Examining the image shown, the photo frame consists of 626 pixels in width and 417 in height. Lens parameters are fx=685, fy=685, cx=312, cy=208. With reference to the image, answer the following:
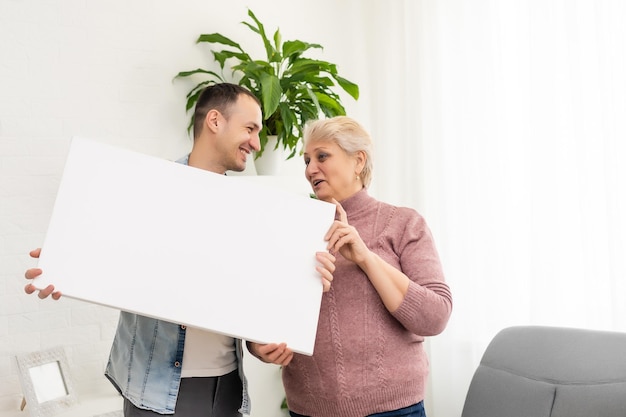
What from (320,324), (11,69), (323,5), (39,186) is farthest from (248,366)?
(323,5)

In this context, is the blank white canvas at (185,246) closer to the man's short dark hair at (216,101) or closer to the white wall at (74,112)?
the man's short dark hair at (216,101)

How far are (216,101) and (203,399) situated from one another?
810mm

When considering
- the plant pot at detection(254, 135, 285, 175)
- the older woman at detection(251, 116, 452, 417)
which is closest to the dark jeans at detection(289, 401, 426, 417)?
the older woman at detection(251, 116, 452, 417)

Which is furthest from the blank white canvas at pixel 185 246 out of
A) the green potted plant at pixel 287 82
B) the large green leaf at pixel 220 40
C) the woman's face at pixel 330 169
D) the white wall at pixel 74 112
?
the large green leaf at pixel 220 40

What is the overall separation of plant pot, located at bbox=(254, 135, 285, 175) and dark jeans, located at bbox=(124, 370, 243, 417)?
1381mm

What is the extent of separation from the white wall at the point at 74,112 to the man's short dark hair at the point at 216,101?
854 millimetres

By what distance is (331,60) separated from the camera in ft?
11.9

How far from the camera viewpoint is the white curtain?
2.52 meters

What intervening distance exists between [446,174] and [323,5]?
1172 millimetres

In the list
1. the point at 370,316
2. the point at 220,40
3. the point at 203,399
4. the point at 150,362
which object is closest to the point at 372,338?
the point at 370,316

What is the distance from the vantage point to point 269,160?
2.97m

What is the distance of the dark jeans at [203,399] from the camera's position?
1.65m

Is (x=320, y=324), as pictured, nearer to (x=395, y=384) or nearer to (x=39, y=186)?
(x=395, y=384)

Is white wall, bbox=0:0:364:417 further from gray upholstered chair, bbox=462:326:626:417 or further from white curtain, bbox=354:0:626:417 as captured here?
gray upholstered chair, bbox=462:326:626:417
